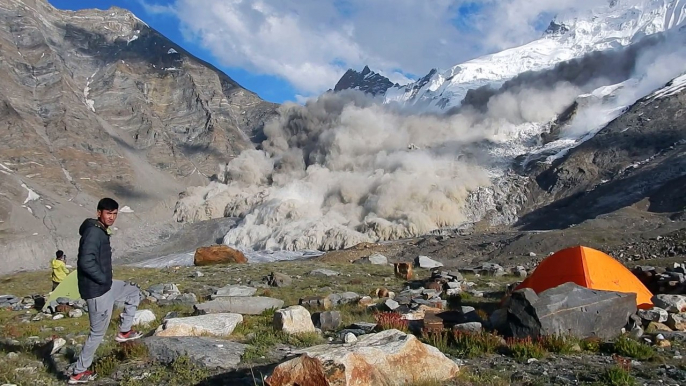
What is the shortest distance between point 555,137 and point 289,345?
13244 centimetres

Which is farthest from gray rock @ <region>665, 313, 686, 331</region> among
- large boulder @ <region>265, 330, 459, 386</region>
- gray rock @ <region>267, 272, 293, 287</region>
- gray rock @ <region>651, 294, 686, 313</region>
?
gray rock @ <region>267, 272, 293, 287</region>

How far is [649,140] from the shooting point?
302 ft

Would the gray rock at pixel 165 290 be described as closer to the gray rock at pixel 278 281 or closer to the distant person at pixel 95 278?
the gray rock at pixel 278 281

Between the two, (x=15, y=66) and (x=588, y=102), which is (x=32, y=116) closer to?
(x=15, y=66)

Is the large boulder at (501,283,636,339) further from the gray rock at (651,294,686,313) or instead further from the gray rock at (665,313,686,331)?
the gray rock at (651,294,686,313)

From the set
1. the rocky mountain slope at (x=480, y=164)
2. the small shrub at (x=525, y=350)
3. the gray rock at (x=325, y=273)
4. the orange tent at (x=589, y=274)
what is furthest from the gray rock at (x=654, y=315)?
the rocky mountain slope at (x=480, y=164)

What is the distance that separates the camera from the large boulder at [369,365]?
544cm

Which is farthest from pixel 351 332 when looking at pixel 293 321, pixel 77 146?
pixel 77 146

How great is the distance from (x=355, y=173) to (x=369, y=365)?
12100 cm

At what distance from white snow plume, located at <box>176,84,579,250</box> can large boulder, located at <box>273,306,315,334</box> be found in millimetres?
85342

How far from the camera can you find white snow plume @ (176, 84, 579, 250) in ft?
347

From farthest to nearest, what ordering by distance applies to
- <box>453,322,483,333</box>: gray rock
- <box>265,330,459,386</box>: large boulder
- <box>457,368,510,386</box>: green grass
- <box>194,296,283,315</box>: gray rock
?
1. <box>194,296,283,315</box>: gray rock
2. <box>453,322,483,333</box>: gray rock
3. <box>457,368,510,386</box>: green grass
4. <box>265,330,459,386</box>: large boulder

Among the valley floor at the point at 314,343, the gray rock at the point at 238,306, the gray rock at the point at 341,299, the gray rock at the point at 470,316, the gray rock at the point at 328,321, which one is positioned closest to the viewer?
the valley floor at the point at 314,343

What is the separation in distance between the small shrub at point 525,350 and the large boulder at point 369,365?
1.50m
